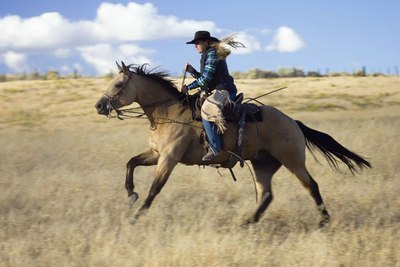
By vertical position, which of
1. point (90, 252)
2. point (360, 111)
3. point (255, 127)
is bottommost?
point (360, 111)

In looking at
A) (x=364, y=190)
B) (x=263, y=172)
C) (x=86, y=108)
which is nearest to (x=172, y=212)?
(x=263, y=172)

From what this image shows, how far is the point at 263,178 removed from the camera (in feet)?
30.6

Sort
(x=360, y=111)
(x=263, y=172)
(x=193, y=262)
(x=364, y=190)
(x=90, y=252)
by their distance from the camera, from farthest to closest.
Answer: (x=360, y=111), (x=364, y=190), (x=263, y=172), (x=90, y=252), (x=193, y=262)

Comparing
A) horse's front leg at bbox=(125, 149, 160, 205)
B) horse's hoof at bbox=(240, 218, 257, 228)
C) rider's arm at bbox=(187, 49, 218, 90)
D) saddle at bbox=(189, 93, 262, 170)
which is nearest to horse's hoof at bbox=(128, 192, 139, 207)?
horse's front leg at bbox=(125, 149, 160, 205)

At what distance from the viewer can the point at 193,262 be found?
6332 mm

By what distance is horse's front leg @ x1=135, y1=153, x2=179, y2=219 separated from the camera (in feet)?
27.2

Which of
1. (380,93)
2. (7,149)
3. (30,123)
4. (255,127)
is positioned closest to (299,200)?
(255,127)

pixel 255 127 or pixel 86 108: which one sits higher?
pixel 255 127

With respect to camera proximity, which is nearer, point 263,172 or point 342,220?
point 342,220

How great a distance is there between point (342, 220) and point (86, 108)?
22.1 meters

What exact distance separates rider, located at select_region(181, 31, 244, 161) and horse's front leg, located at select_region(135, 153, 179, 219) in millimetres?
502

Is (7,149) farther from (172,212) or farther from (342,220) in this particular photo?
(342,220)

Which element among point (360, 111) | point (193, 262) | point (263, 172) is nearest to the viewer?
point (193, 262)

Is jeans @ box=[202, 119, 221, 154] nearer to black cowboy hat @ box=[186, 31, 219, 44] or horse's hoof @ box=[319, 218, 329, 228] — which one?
black cowboy hat @ box=[186, 31, 219, 44]
